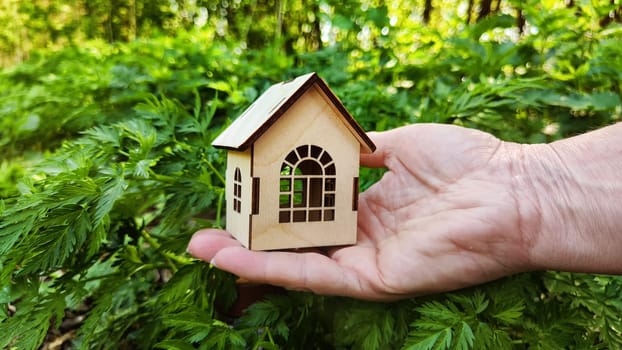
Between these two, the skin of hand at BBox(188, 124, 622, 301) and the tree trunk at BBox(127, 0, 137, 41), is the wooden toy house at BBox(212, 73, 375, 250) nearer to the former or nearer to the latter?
the skin of hand at BBox(188, 124, 622, 301)

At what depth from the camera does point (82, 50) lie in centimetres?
405

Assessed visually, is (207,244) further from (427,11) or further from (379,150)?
(427,11)

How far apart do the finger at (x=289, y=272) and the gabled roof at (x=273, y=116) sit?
35cm

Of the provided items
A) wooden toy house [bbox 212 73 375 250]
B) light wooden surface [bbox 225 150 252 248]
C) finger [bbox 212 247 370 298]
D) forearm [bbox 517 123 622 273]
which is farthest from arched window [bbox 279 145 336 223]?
forearm [bbox 517 123 622 273]

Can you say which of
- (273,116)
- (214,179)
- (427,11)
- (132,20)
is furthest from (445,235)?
(132,20)

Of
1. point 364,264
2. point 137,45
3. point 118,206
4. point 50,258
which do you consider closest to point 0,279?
point 50,258

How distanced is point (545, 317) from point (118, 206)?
5.06ft

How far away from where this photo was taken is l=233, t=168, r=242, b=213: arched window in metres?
1.53

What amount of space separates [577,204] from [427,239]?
488mm

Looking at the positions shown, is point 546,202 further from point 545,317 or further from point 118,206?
point 118,206

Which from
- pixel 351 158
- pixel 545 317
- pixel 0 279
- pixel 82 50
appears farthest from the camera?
pixel 82 50

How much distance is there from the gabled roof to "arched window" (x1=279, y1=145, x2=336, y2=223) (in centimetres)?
15

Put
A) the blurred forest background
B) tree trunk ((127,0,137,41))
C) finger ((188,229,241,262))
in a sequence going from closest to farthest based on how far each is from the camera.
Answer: the blurred forest background, finger ((188,229,241,262)), tree trunk ((127,0,137,41))

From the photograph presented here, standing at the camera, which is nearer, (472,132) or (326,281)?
(326,281)
